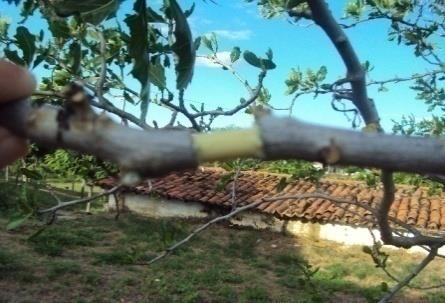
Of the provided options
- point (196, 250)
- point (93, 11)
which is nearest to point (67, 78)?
point (93, 11)

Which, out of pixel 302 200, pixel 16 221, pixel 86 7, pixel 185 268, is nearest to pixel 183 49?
pixel 86 7

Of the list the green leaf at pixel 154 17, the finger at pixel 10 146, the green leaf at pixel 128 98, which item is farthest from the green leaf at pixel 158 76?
the finger at pixel 10 146

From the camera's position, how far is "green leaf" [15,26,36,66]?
4.16ft

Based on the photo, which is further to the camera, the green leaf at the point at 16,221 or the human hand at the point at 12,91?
the green leaf at the point at 16,221

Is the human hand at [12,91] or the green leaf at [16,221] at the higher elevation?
the human hand at [12,91]

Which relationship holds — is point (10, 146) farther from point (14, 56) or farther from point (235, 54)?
point (235, 54)

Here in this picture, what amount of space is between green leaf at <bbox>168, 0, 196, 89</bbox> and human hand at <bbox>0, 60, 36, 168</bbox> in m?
0.62

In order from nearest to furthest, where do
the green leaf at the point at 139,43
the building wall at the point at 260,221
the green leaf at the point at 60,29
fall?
the green leaf at the point at 139,43, the green leaf at the point at 60,29, the building wall at the point at 260,221

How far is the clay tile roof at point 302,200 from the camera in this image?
898 centimetres

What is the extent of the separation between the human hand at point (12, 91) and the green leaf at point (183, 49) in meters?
0.62

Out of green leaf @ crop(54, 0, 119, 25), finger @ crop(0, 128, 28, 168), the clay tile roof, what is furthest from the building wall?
finger @ crop(0, 128, 28, 168)

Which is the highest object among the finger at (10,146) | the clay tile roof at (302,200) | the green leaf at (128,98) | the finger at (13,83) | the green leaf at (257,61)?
the green leaf at (257,61)

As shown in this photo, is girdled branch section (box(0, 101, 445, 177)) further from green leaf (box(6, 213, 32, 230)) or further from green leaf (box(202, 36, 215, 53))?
green leaf (box(202, 36, 215, 53))

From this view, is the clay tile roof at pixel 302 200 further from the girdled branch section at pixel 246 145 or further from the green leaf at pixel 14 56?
the girdled branch section at pixel 246 145
